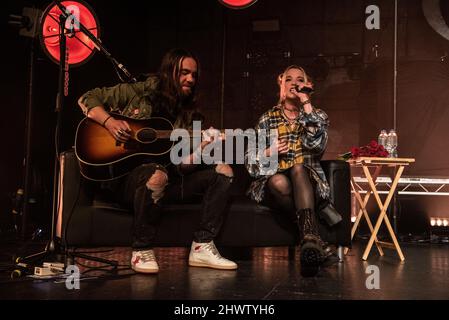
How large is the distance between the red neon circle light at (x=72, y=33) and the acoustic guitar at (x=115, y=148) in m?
0.49

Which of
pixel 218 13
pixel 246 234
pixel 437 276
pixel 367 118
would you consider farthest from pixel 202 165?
pixel 218 13

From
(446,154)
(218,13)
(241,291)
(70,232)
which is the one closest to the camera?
(241,291)

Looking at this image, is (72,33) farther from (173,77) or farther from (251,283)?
(251,283)

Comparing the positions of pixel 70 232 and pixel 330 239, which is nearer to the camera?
pixel 70 232

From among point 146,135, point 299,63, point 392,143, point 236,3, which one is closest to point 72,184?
point 146,135

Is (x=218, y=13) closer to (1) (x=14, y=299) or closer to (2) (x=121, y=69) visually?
(2) (x=121, y=69)

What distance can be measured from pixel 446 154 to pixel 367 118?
0.96 meters

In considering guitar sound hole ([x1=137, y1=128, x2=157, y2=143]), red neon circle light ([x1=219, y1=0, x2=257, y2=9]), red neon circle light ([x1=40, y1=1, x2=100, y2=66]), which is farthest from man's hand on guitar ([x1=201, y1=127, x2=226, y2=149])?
red neon circle light ([x1=219, y1=0, x2=257, y2=9])

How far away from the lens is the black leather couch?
2445 millimetres

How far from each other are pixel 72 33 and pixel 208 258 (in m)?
1.33

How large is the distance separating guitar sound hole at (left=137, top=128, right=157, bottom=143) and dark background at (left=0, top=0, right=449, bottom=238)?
7.48ft

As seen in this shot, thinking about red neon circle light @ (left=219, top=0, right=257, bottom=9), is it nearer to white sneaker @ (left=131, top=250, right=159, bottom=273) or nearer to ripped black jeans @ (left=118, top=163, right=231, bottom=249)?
ripped black jeans @ (left=118, top=163, right=231, bottom=249)

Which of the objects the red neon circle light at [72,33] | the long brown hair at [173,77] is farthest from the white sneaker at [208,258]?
the red neon circle light at [72,33]
